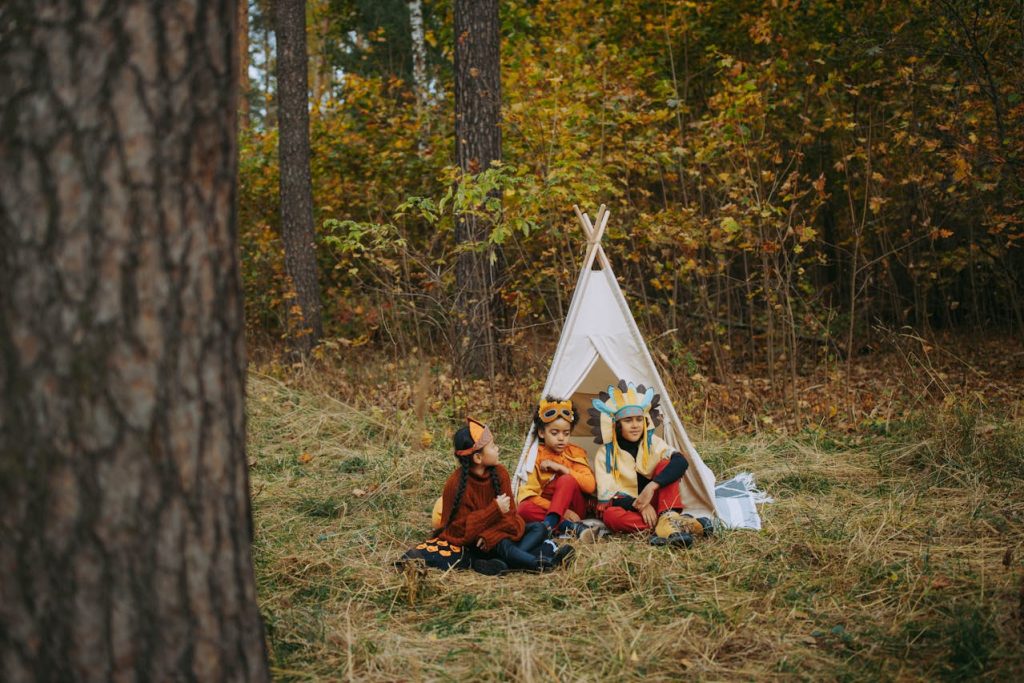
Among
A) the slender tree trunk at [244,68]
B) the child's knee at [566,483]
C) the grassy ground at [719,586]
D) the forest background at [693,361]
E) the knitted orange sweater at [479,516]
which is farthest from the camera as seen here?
the slender tree trunk at [244,68]

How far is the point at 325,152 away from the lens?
11.3 m

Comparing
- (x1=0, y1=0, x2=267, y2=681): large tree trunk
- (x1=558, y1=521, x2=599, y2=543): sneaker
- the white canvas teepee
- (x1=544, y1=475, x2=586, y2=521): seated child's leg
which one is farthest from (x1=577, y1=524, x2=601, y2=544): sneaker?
(x1=0, y1=0, x2=267, y2=681): large tree trunk

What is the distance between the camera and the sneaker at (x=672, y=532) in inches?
162

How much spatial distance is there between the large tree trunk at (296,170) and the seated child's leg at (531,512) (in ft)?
17.1

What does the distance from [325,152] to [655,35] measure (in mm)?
4243

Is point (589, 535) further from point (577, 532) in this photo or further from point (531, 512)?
point (531, 512)

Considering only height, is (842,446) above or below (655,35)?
below

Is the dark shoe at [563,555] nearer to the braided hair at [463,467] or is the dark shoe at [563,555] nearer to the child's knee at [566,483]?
the braided hair at [463,467]

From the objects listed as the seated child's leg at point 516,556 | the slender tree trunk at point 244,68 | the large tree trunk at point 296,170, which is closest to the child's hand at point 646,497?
the seated child's leg at point 516,556

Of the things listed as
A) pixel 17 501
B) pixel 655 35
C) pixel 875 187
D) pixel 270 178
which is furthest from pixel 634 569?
pixel 270 178

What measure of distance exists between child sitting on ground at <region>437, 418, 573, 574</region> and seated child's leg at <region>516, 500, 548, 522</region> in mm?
249

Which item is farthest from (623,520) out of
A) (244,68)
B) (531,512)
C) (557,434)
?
(244,68)

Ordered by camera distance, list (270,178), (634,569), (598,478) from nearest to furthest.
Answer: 1. (634,569)
2. (598,478)
3. (270,178)

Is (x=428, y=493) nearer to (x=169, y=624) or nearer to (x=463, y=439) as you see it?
(x=463, y=439)
